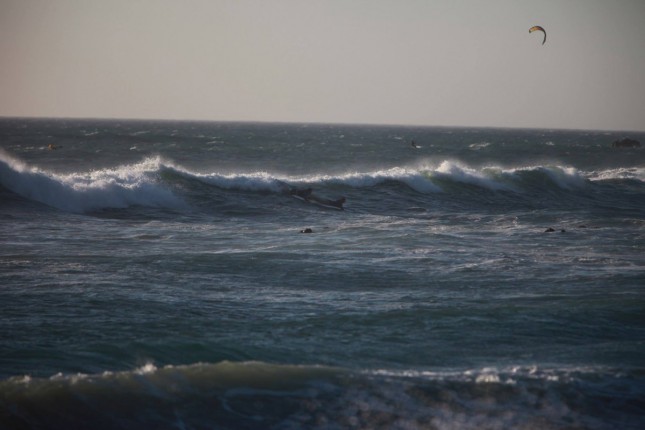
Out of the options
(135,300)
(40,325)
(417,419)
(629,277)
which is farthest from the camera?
(629,277)

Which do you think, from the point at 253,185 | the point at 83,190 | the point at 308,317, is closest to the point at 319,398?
the point at 308,317

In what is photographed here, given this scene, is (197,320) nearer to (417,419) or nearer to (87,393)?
(87,393)

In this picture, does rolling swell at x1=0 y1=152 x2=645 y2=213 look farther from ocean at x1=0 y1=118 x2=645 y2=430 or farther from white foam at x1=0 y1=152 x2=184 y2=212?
ocean at x1=0 y1=118 x2=645 y2=430

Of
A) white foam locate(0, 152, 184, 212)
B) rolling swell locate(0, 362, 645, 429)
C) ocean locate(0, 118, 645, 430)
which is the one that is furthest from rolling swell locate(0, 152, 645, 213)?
rolling swell locate(0, 362, 645, 429)

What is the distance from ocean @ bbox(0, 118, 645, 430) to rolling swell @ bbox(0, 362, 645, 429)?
21mm

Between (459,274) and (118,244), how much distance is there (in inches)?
285

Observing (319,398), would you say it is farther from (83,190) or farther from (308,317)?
(83,190)

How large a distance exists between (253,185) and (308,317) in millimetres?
17855

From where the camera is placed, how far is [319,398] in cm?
775

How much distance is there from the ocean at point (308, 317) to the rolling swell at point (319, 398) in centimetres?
2

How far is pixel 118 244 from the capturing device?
16.5 m

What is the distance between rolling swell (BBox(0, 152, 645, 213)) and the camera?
2405 cm

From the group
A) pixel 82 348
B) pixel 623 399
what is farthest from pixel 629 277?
pixel 82 348

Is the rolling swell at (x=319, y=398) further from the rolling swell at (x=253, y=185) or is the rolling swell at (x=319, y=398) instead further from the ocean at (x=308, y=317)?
the rolling swell at (x=253, y=185)
